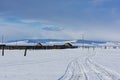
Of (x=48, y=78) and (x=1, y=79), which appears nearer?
(x=1, y=79)

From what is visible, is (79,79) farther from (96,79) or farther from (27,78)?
(27,78)

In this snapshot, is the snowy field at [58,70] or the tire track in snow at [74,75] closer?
the tire track in snow at [74,75]

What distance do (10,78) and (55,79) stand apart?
2.06 metres

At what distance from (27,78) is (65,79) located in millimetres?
1755

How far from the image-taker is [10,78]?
484 inches

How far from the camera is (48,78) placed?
12562 mm

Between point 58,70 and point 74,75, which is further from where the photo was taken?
point 58,70

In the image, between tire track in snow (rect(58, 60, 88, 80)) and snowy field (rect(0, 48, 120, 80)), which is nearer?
tire track in snow (rect(58, 60, 88, 80))

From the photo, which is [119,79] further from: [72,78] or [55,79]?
[55,79]

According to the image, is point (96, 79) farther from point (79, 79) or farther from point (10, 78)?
point (10, 78)

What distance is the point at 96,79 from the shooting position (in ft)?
40.1

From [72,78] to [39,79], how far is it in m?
1.50

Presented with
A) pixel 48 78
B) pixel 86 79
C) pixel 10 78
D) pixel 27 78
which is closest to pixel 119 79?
pixel 86 79

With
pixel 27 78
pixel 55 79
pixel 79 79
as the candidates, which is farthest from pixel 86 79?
pixel 27 78
